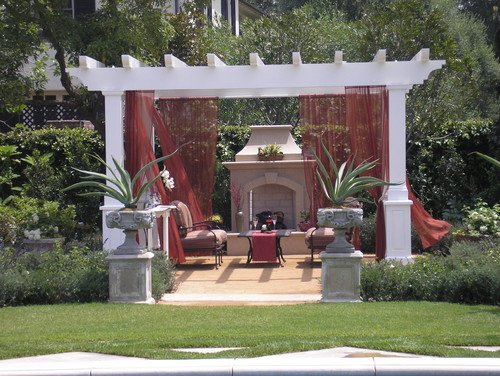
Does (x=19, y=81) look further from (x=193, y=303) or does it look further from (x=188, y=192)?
(x=193, y=303)

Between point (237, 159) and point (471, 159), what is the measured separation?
16.1ft

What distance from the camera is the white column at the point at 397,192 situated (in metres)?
11.8

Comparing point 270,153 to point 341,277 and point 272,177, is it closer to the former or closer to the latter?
point 272,177

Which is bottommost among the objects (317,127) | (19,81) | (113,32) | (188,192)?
(188,192)

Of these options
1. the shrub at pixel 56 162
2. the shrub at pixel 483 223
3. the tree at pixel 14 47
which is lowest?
the shrub at pixel 483 223

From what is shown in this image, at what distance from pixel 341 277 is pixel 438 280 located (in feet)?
3.79

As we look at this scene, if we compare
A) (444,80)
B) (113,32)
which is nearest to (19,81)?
(113,32)

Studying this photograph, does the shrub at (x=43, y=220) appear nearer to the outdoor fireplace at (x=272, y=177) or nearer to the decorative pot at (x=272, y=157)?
the outdoor fireplace at (x=272, y=177)

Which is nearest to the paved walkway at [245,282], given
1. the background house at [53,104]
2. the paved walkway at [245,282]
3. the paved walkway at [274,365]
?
the paved walkway at [245,282]

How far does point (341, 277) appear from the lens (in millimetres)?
9289

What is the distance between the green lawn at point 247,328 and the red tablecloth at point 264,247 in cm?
433

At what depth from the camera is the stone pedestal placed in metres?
9.25

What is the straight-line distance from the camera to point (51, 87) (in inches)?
906

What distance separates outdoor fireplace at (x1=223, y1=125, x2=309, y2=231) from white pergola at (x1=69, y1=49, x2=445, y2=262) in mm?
3626
